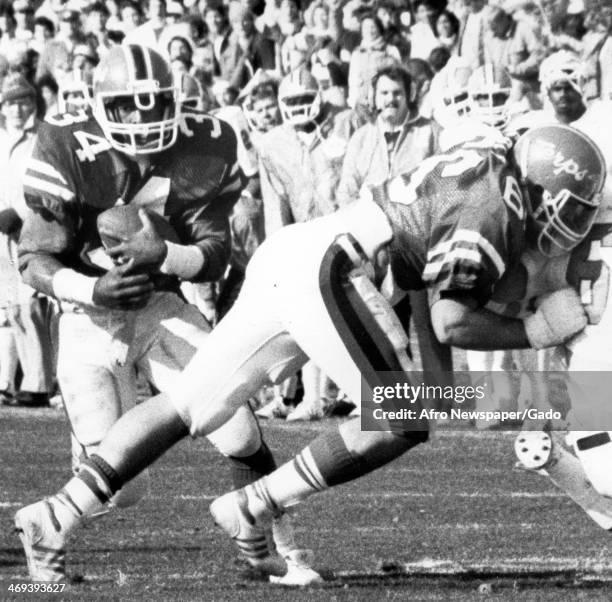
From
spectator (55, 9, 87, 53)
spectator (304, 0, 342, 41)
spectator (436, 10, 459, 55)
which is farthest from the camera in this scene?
spectator (55, 9, 87, 53)

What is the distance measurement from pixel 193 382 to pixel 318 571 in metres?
0.84

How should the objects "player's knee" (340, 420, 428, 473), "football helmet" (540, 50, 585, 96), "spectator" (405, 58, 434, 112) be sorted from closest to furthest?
"player's knee" (340, 420, 428, 473) < "football helmet" (540, 50, 585, 96) < "spectator" (405, 58, 434, 112)

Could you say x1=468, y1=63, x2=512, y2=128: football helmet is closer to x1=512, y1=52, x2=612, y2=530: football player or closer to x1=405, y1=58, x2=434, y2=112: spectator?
x1=405, y1=58, x2=434, y2=112: spectator

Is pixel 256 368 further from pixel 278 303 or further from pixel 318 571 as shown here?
pixel 318 571

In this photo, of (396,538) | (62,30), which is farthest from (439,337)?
(62,30)

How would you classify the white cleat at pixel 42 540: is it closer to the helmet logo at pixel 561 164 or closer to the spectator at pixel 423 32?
the helmet logo at pixel 561 164

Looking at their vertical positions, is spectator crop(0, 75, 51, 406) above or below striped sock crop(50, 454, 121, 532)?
below

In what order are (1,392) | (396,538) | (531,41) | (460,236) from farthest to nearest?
(531,41), (1,392), (396,538), (460,236)

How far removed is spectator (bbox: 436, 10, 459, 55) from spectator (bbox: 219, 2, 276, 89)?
5.39 feet

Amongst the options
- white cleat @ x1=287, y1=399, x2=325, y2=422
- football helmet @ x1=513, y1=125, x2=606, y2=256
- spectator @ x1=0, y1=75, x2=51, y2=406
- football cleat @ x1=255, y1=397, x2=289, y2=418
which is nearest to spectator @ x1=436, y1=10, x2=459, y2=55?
spectator @ x1=0, y1=75, x2=51, y2=406

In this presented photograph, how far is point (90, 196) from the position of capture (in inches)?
232

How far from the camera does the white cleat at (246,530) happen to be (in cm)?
543

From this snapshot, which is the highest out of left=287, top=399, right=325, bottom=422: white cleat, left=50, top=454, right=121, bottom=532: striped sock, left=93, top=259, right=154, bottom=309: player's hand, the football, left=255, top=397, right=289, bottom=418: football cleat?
the football

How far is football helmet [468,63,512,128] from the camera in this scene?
28.0ft
